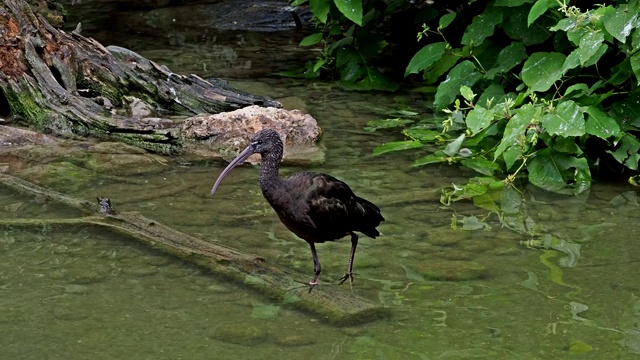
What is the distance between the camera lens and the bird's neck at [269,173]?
5215 mm

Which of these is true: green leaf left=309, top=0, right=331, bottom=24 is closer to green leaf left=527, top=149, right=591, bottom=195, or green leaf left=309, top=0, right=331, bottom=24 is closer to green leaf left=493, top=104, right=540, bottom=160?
green leaf left=493, top=104, right=540, bottom=160

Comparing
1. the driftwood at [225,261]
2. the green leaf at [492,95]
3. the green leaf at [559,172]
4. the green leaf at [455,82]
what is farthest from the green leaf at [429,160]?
the driftwood at [225,261]

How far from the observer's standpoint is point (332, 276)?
5.46 meters

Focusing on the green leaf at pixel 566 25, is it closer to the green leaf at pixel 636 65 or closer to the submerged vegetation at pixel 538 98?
the submerged vegetation at pixel 538 98

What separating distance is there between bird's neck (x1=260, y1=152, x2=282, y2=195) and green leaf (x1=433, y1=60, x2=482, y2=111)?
10.4 feet

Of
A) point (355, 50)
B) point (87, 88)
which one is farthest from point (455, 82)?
point (87, 88)

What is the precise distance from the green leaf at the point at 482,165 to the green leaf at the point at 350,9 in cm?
198

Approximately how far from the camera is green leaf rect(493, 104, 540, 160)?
6805mm

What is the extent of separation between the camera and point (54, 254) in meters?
5.67

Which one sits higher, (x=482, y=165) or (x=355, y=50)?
(x=355, y=50)

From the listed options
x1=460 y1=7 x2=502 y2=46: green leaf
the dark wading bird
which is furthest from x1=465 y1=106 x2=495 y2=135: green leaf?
the dark wading bird

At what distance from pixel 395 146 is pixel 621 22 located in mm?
1871

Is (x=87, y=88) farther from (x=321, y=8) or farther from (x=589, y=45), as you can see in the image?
(x=589, y=45)

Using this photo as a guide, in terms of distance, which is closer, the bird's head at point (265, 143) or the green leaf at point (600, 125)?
the bird's head at point (265, 143)
